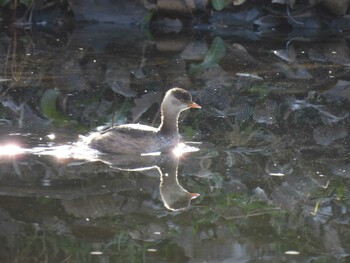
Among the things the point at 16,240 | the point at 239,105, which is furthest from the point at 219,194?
the point at 239,105

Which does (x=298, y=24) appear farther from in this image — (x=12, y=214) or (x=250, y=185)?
(x=12, y=214)

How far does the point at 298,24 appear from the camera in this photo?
17328mm

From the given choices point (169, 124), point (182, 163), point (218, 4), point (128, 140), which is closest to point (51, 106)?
point (169, 124)

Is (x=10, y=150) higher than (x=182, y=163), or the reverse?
(x=10, y=150)

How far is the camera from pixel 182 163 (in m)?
8.49

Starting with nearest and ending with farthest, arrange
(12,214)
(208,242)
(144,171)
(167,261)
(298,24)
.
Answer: (167,261) → (208,242) → (12,214) → (144,171) → (298,24)

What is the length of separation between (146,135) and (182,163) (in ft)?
1.94

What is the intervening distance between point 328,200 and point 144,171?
1.75 m

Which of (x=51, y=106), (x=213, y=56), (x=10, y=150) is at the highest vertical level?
(x=213, y=56)

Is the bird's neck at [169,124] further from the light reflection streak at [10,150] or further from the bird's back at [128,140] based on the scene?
the light reflection streak at [10,150]

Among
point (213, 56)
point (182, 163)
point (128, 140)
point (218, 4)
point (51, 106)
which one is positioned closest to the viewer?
point (182, 163)

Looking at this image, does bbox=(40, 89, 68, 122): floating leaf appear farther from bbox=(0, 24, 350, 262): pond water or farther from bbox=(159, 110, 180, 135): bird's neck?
bbox=(159, 110, 180, 135): bird's neck

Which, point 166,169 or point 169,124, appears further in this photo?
point 169,124

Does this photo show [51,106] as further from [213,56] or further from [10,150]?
[213,56]
